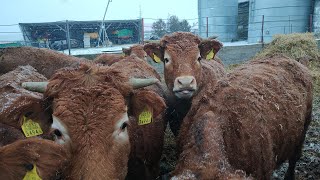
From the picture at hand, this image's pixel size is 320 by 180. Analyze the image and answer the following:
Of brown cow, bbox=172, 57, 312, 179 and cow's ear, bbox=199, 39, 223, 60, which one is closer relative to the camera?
brown cow, bbox=172, 57, 312, 179

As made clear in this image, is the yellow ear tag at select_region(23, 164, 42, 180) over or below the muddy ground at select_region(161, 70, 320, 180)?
over

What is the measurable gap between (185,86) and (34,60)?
4416mm

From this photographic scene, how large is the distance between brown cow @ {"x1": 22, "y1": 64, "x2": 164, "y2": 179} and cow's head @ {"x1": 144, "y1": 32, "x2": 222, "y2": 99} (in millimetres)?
1815

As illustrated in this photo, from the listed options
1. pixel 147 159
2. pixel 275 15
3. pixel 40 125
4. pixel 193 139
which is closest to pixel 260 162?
pixel 193 139

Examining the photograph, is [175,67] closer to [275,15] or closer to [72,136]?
[72,136]

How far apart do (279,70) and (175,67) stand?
5.09 ft

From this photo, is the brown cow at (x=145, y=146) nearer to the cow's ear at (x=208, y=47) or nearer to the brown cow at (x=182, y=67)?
the brown cow at (x=182, y=67)

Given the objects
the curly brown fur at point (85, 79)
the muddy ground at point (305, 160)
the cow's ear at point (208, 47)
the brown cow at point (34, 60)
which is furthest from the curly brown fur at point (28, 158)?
the brown cow at point (34, 60)

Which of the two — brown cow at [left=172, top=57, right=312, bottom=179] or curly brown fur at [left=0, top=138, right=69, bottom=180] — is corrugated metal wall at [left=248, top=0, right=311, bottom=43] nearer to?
brown cow at [left=172, top=57, right=312, bottom=179]

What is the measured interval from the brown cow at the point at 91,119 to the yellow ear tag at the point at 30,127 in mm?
280

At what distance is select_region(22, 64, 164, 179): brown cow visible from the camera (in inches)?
104

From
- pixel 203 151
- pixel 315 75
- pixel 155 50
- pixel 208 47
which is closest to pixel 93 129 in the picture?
pixel 203 151

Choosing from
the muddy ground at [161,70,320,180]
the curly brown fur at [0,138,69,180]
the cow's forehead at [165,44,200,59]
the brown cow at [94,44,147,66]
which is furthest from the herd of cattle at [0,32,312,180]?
the brown cow at [94,44,147,66]

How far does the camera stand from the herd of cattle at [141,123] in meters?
2.60
